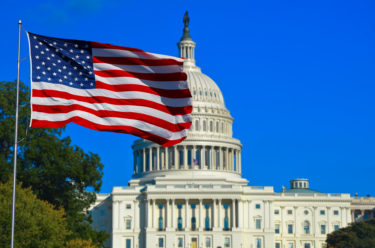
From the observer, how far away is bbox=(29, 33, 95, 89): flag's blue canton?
38844 mm

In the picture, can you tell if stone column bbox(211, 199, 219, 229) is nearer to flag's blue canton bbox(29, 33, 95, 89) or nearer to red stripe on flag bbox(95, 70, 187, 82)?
red stripe on flag bbox(95, 70, 187, 82)

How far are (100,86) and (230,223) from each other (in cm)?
14883

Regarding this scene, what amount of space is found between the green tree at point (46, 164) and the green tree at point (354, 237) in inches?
2529

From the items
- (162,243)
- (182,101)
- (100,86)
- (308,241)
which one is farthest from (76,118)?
(308,241)

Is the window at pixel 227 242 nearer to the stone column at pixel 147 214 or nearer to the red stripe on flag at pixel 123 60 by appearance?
the stone column at pixel 147 214

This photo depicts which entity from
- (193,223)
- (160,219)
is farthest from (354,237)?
(160,219)

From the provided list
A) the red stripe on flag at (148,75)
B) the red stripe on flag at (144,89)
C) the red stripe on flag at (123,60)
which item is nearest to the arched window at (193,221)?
the red stripe on flag at (144,89)

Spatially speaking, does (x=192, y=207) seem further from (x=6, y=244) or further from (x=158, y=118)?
(x=158, y=118)

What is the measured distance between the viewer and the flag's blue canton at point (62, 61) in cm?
3884

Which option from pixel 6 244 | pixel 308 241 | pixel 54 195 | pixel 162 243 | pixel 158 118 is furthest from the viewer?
pixel 308 241

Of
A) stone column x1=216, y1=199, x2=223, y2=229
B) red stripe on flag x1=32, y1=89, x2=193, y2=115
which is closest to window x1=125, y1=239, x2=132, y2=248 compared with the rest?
stone column x1=216, y1=199, x2=223, y2=229

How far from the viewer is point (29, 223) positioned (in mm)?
75375

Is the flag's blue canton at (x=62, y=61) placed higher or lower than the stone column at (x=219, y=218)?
lower

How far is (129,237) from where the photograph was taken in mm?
188375
